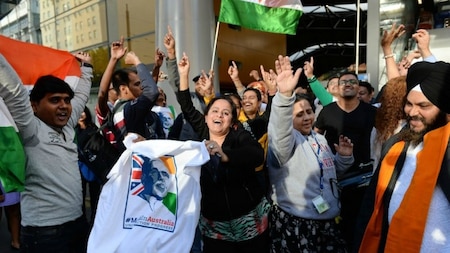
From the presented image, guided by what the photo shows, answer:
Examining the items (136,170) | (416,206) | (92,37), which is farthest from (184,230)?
(92,37)

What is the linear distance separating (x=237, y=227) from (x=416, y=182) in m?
1.23

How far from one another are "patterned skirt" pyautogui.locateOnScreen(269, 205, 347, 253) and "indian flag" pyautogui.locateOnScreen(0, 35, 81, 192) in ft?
5.82

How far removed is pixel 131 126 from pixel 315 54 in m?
26.2

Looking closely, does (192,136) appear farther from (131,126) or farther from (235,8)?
(235,8)

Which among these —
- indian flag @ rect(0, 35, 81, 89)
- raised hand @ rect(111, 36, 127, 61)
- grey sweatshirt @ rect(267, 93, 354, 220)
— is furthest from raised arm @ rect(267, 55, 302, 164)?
indian flag @ rect(0, 35, 81, 89)

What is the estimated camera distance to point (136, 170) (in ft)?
7.45

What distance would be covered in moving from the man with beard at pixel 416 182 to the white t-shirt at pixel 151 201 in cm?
101

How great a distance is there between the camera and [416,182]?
6.16 ft

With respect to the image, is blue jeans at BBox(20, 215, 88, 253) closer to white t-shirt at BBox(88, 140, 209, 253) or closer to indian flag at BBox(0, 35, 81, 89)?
white t-shirt at BBox(88, 140, 209, 253)

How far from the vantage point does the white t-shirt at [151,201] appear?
212cm

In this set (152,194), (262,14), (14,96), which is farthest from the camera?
(262,14)

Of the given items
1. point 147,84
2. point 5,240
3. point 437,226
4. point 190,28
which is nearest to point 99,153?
point 147,84

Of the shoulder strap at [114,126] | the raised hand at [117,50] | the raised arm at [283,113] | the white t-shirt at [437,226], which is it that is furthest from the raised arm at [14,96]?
the white t-shirt at [437,226]

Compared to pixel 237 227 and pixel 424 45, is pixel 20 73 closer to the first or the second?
pixel 237 227
